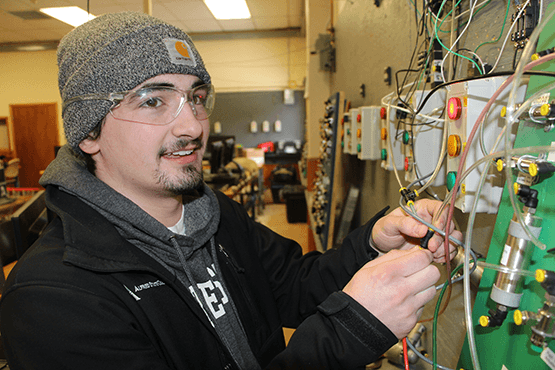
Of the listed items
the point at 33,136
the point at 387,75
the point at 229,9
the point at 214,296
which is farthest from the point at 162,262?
the point at 33,136

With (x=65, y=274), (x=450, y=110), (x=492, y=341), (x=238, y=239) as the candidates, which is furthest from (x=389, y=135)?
(x=65, y=274)

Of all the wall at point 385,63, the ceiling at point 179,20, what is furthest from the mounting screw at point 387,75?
the ceiling at point 179,20

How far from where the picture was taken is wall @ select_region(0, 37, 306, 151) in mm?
8016

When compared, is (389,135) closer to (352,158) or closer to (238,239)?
(238,239)

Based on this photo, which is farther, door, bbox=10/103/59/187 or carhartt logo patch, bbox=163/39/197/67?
door, bbox=10/103/59/187

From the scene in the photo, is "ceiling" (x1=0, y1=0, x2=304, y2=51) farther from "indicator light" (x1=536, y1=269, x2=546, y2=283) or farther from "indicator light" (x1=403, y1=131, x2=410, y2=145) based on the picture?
"indicator light" (x1=536, y1=269, x2=546, y2=283)

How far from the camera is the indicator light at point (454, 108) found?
2.56 ft

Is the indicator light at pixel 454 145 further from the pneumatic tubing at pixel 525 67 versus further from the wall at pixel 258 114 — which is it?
the wall at pixel 258 114

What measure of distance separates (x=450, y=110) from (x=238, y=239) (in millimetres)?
788

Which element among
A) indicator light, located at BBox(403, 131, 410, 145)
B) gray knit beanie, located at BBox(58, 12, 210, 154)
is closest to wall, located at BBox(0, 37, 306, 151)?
indicator light, located at BBox(403, 131, 410, 145)

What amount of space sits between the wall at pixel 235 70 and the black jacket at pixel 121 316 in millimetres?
7481

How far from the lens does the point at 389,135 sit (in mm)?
1374

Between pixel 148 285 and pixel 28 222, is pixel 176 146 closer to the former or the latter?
pixel 148 285

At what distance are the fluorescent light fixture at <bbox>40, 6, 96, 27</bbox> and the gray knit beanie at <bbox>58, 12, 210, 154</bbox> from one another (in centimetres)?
282
